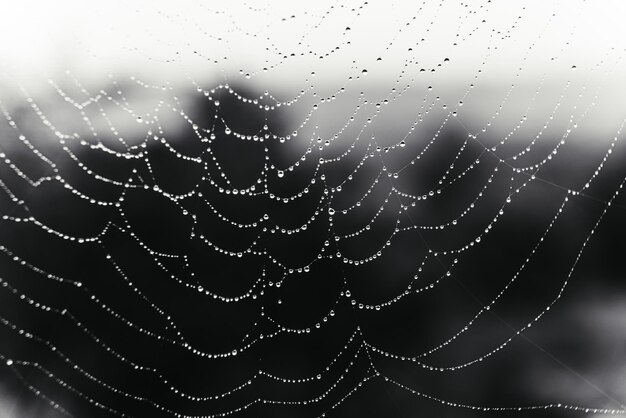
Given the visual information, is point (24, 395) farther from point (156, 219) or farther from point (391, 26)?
point (391, 26)

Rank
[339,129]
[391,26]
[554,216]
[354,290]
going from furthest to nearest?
1. [554,216]
2. [354,290]
3. [339,129]
4. [391,26]

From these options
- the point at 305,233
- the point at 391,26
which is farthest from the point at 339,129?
the point at 305,233

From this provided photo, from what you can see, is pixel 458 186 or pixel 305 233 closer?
pixel 305 233

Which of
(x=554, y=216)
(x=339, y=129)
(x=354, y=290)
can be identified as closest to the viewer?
(x=339, y=129)

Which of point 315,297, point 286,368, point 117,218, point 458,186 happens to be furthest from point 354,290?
point 117,218

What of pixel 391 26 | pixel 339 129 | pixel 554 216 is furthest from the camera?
pixel 554 216

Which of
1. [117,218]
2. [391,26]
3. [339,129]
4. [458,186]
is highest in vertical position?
[391,26]

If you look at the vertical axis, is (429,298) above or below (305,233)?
below

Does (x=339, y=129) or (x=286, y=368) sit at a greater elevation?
(x=339, y=129)

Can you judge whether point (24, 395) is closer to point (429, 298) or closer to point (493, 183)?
point (429, 298)
